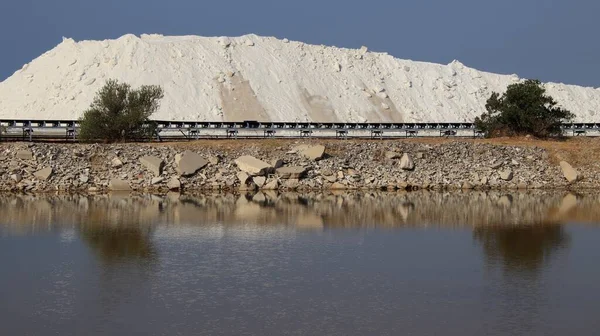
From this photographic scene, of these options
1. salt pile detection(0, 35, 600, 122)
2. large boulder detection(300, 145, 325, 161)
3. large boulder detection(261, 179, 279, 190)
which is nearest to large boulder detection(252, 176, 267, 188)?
large boulder detection(261, 179, 279, 190)

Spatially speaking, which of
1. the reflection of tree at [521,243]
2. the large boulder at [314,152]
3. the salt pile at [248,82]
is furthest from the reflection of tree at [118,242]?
the salt pile at [248,82]

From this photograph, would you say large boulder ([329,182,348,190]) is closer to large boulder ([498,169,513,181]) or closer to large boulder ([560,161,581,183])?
large boulder ([498,169,513,181])

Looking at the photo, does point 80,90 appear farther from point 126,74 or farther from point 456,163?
point 456,163

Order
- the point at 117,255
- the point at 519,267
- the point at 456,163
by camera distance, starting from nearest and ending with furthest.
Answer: the point at 519,267
the point at 117,255
the point at 456,163

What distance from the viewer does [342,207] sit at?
37250 mm

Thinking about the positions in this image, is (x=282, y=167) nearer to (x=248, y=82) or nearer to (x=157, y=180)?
(x=157, y=180)

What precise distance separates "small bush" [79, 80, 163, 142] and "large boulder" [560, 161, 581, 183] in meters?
27.3

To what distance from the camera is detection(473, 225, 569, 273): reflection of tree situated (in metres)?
23.3

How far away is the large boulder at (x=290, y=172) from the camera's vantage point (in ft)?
150

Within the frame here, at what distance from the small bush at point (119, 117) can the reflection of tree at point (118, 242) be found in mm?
22459

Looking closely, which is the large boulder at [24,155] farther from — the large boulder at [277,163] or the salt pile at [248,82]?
the salt pile at [248,82]

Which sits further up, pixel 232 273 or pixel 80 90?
pixel 80 90

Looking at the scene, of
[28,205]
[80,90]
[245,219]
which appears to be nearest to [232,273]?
[245,219]

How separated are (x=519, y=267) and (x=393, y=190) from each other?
23.8m
